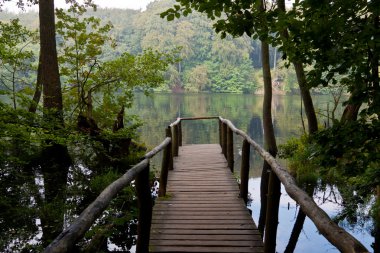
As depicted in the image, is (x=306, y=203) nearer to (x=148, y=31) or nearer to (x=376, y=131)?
(x=376, y=131)

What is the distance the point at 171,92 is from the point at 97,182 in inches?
2357

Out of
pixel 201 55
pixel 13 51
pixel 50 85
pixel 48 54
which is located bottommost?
pixel 50 85

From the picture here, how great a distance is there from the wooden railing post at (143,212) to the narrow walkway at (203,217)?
9.2 inches

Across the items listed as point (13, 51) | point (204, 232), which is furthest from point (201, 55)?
point (204, 232)

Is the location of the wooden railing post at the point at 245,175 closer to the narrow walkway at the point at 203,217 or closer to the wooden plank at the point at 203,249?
the narrow walkway at the point at 203,217

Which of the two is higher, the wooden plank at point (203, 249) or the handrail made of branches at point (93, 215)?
the handrail made of branches at point (93, 215)

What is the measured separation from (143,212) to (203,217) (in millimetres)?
1264

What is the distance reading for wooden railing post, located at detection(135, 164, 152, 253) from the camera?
376 cm

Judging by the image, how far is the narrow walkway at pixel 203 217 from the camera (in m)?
4.01

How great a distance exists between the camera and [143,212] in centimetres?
391

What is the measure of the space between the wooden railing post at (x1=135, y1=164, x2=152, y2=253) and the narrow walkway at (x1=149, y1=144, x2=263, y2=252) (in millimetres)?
233

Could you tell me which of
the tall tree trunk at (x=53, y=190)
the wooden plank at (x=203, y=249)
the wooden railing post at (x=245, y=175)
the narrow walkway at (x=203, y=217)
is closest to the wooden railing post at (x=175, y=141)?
the narrow walkway at (x=203, y=217)

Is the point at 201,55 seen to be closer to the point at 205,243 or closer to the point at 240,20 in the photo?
the point at 205,243

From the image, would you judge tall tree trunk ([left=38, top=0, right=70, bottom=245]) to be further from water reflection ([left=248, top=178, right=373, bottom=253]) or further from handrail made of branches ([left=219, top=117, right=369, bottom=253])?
handrail made of branches ([left=219, top=117, right=369, bottom=253])
